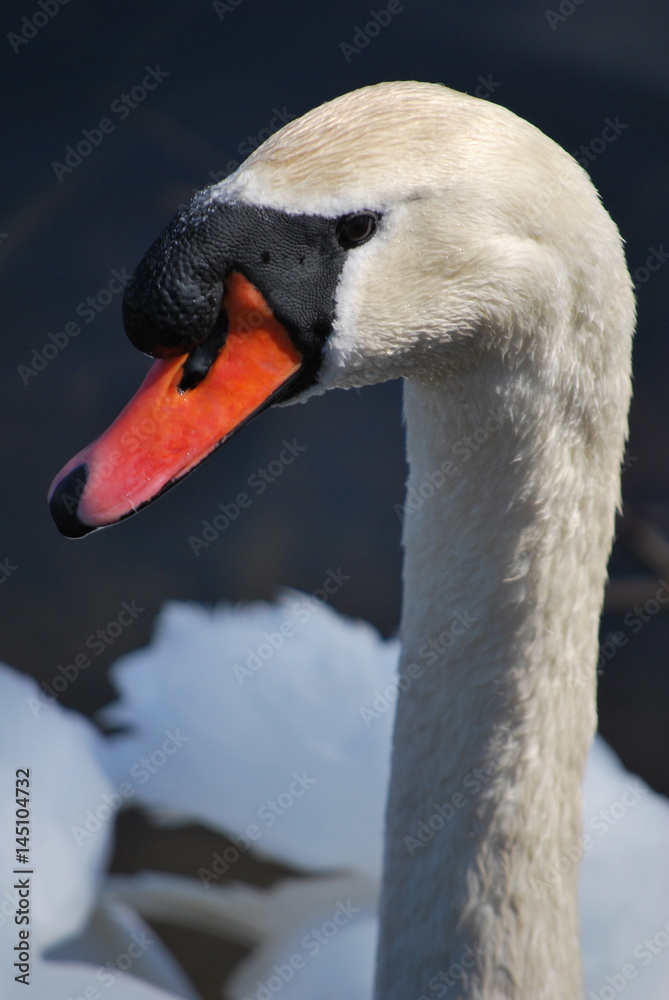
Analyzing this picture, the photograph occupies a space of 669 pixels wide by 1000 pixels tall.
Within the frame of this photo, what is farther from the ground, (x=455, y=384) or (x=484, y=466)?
(x=455, y=384)

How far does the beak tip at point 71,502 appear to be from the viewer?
5.39 ft

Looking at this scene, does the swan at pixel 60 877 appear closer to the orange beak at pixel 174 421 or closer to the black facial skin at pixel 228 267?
the orange beak at pixel 174 421

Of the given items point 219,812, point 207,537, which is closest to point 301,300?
point 219,812

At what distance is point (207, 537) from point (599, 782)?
151 centimetres

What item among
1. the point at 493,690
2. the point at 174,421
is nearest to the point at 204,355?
the point at 174,421

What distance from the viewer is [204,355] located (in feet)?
5.20

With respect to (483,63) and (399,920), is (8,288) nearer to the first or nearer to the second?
(483,63)

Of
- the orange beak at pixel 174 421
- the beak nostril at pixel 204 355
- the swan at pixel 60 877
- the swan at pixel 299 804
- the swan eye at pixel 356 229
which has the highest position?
the swan eye at pixel 356 229

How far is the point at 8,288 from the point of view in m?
4.41

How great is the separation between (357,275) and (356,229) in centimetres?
6

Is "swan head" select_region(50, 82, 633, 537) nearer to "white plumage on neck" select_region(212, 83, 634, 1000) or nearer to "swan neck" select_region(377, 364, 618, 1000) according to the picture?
"white plumage on neck" select_region(212, 83, 634, 1000)

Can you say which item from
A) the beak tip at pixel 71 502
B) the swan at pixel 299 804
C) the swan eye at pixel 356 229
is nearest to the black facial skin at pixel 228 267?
the swan eye at pixel 356 229

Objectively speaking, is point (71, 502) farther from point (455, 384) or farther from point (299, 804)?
point (299, 804)

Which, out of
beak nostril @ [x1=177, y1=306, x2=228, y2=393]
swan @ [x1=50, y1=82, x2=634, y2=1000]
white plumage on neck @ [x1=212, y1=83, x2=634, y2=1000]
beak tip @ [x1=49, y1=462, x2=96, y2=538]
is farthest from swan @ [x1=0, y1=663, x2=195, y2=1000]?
beak nostril @ [x1=177, y1=306, x2=228, y2=393]
